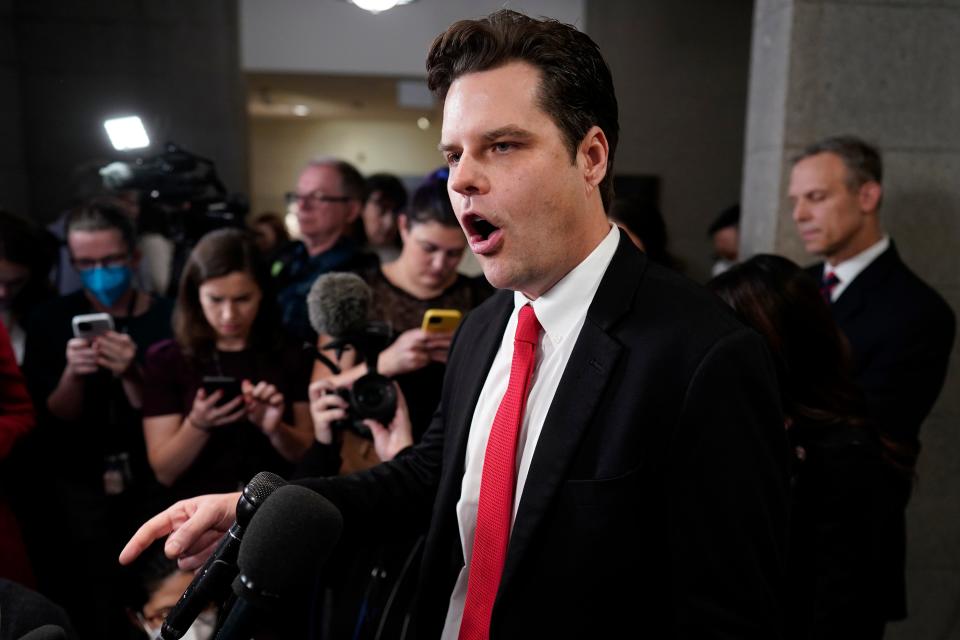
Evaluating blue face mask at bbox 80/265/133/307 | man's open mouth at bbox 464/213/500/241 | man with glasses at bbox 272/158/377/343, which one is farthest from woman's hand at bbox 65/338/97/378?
man's open mouth at bbox 464/213/500/241

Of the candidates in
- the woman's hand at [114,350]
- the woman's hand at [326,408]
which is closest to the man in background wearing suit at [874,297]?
the woman's hand at [326,408]

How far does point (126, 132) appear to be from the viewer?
2408 mm

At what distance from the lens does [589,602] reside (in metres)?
1.00

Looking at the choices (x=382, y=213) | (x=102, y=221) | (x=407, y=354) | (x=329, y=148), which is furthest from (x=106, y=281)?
(x=329, y=148)

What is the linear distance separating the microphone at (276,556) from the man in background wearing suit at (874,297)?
1.85 meters

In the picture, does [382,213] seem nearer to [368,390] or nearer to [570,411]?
[368,390]

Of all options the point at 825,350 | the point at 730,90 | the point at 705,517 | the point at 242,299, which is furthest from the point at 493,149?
the point at 730,90

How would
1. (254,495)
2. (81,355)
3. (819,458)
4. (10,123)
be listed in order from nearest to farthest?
1. (254,495)
2. (819,458)
3. (81,355)
4. (10,123)

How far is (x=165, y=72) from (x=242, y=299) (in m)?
3.44

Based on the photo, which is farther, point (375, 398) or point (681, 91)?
point (681, 91)

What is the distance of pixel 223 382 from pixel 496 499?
1.07 m

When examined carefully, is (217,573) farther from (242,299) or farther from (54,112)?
(54,112)

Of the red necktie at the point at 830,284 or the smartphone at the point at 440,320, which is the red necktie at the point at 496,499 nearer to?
the smartphone at the point at 440,320

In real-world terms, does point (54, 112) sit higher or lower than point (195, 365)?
higher
